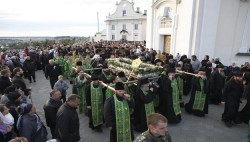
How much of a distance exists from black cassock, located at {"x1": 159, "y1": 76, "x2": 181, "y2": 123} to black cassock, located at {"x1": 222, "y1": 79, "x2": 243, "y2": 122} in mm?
1573

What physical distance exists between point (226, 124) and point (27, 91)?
645cm

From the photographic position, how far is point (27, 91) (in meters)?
6.43

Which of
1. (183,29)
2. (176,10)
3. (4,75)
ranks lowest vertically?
(4,75)

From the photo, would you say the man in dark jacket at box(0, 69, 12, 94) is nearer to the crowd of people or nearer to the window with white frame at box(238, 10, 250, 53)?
the crowd of people

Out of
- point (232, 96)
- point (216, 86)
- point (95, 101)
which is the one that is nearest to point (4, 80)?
point (95, 101)

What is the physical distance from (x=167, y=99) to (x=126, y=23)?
144 ft

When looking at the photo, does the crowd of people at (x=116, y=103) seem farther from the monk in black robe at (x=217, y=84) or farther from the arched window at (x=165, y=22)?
the arched window at (x=165, y=22)

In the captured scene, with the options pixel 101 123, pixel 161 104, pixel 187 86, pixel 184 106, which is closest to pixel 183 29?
pixel 187 86

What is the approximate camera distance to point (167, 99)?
6.88 metres

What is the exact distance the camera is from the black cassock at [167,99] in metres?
6.75

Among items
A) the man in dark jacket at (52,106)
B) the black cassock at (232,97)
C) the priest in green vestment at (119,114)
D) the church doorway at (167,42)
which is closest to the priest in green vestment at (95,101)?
the priest in green vestment at (119,114)

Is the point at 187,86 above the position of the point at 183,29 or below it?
below

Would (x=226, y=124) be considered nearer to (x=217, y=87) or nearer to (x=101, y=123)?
(x=217, y=87)

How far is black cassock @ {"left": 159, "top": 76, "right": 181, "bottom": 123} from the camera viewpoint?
6746 mm
